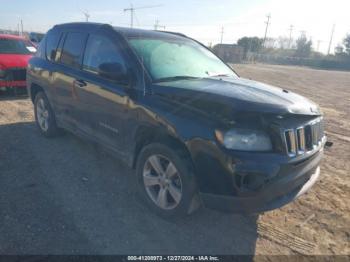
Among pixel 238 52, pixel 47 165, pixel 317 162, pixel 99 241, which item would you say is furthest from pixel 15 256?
pixel 238 52

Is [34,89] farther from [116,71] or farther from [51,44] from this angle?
[116,71]

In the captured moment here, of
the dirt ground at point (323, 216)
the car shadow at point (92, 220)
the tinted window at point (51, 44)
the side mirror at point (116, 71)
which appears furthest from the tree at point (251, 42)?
the side mirror at point (116, 71)

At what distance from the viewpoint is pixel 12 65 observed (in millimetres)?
8406

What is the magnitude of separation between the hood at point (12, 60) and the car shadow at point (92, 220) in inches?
193

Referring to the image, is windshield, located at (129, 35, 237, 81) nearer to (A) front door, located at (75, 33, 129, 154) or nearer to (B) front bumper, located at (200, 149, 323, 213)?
(A) front door, located at (75, 33, 129, 154)

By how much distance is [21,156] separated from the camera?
4.69m

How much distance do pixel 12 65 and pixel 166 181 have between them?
23.8ft

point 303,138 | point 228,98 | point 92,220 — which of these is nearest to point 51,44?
point 92,220

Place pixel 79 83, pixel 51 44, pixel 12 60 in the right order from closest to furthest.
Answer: pixel 79 83 < pixel 51 44 < pixel 12 60

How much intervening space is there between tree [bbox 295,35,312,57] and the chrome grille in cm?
8464

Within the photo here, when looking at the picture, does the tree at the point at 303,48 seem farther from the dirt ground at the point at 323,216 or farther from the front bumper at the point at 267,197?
the front bumper at the point at 267,197

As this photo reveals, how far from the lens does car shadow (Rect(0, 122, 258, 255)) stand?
9.30 feet

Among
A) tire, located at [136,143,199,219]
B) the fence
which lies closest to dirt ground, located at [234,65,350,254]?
tire, located at [136,143,199,219]

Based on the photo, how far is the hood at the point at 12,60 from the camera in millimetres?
8327
